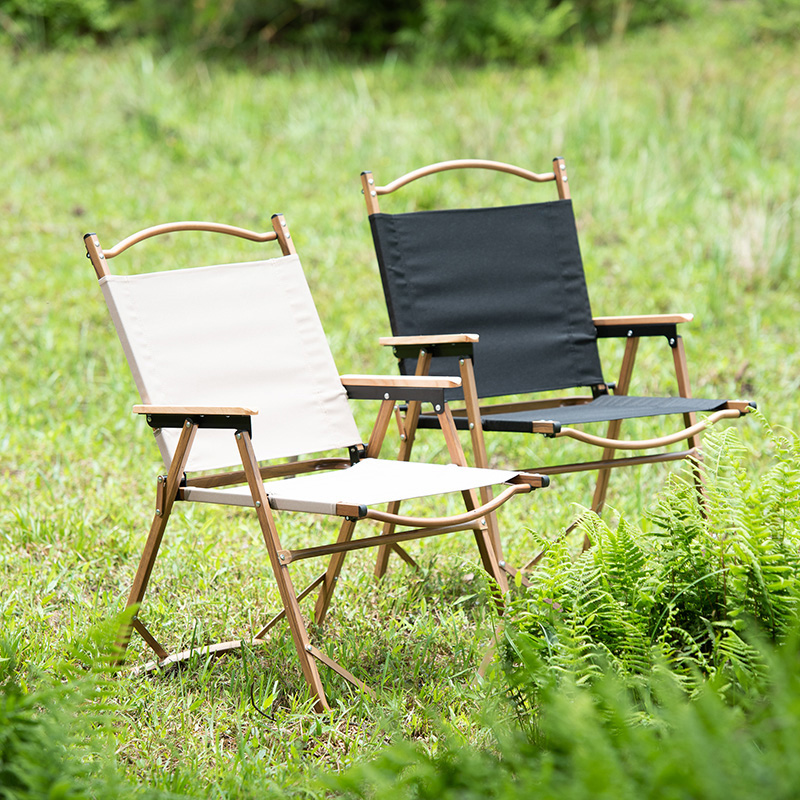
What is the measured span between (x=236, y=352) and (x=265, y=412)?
0.18 metres

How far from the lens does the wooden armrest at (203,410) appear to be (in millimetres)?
1990

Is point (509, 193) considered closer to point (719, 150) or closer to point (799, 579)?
point (719, 150)

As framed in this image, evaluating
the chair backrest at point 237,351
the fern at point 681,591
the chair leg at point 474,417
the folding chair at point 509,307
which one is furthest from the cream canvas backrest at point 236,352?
the fern at point 681,591

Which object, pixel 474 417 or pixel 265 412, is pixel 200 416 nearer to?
pixel 265 412

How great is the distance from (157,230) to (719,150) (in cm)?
525

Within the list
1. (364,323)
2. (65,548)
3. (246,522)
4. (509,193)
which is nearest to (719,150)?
(509,193)

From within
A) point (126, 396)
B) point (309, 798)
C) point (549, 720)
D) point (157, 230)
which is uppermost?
point (157, 230)

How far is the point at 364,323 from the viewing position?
16.9 feet

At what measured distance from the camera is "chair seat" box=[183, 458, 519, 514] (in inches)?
79.0

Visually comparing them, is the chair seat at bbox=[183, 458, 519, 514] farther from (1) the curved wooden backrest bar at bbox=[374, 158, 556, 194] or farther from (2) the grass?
(1) the curved wooden backrest bar at bbox=[374, 158, 556, 194]

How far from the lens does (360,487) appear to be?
221 cm

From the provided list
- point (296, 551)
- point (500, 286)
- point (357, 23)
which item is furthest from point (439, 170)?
point (357, 23)

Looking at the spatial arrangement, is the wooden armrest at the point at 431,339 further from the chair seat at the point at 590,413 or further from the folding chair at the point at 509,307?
the chair seat at the point at 590,413

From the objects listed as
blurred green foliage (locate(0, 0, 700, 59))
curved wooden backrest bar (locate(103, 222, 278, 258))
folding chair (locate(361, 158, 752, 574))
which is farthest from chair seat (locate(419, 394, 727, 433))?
blurred green foliage (locate(0, 0, 700, 59))
